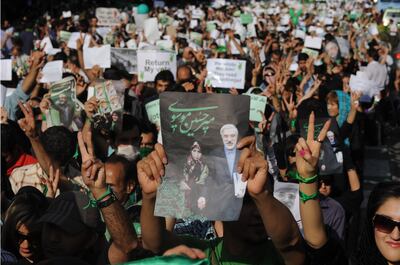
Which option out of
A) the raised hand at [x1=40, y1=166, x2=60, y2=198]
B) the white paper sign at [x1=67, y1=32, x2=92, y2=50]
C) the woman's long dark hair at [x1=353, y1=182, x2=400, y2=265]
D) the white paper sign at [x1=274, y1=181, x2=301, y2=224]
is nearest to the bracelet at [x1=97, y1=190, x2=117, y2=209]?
the woman's long dark hair at [x1=353, y1=182, x2=400, y2=265]

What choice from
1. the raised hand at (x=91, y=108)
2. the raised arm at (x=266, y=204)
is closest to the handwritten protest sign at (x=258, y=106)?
the raised hand at (x=91, y=108)

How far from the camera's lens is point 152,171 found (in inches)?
95.6

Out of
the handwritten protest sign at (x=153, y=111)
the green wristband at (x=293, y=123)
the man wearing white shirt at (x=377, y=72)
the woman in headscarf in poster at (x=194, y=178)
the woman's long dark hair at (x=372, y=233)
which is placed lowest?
the man wearing white shirt at (x=377, y=72)

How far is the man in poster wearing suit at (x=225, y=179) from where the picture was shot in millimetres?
2332

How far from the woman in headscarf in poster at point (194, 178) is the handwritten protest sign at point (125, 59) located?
224 inches

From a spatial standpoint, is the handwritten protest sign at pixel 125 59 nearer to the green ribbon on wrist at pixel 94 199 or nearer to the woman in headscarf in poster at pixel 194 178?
the green ribbon on wrist at pixel 94 199

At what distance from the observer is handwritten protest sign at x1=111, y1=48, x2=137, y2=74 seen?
800cm

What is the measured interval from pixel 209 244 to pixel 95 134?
2.19m

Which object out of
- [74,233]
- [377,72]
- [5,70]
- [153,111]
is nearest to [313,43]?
[377,72]

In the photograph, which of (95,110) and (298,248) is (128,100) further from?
(298,248)

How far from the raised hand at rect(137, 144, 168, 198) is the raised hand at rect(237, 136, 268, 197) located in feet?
0.94

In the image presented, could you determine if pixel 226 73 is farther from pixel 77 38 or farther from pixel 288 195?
pixel 288 195

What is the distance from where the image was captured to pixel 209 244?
9.00 ft

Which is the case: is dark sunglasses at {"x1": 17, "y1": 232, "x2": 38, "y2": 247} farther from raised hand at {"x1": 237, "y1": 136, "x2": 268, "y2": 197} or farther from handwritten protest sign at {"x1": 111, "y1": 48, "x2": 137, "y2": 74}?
handwritten protest sign at {"x1": 111, "y1": 48, "x2": 137, "y2": 74}
